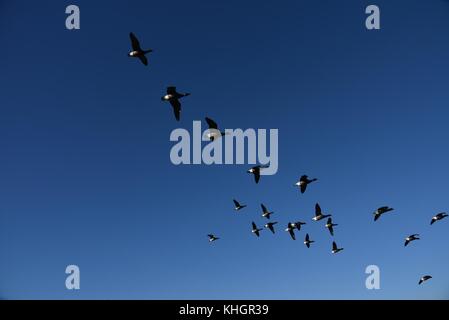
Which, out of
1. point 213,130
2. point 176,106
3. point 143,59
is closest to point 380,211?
point 213,130

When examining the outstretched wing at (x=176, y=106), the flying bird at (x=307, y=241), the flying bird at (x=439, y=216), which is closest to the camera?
the outstretched wing at (x=176, y=106)

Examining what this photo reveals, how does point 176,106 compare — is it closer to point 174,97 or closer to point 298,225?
point 174,97

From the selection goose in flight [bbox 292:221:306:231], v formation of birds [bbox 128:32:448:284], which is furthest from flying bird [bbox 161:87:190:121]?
goose in flight [bbox 292:221:306:231]

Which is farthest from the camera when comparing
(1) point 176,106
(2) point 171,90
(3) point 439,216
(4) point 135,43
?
(3) point 439,216

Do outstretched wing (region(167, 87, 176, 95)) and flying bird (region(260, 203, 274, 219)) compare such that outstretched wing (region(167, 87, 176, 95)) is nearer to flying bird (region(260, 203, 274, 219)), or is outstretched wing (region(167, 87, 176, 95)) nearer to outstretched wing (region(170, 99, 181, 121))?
outstretched wing (region(170, 99, 181, 121))

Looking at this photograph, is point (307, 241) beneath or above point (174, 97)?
beneath

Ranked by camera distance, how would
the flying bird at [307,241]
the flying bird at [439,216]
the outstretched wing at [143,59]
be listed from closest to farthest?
the outstretched wing at [143,59] < the flying bird at [439,216] < the flying bird at [307,241]

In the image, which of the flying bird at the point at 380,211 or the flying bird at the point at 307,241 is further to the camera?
the flying bird at the point at 307,241

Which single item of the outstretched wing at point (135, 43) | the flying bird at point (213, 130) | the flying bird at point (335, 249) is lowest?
the flying bird at point (335, 249)

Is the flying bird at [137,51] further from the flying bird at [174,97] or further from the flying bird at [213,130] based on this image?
the flying bird at [213,130]

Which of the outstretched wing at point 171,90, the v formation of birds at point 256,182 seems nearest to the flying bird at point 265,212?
the v formation of birds at point 256,182

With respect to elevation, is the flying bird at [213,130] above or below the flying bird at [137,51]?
below
